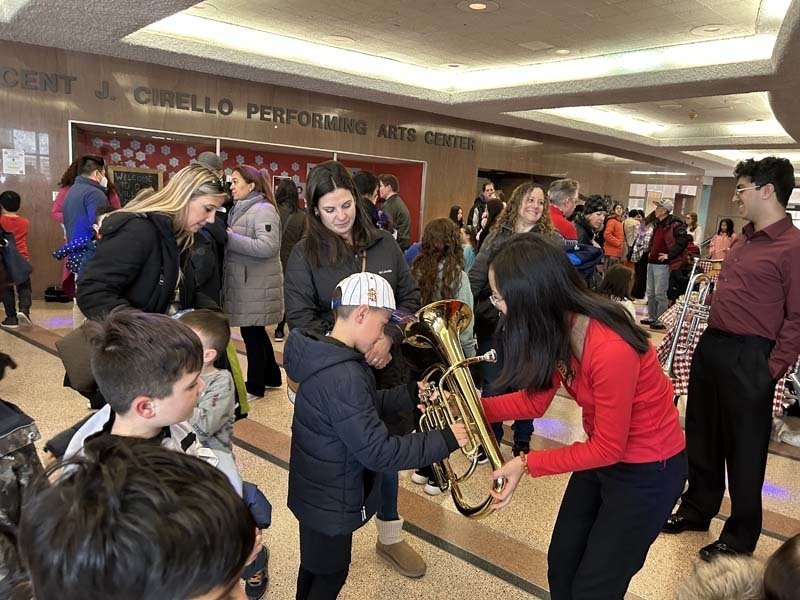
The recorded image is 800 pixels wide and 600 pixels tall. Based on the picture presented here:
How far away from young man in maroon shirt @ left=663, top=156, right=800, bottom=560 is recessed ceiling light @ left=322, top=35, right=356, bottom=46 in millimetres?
5785

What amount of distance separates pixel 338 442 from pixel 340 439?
1 centimetres

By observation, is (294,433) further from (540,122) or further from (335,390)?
(540,122)

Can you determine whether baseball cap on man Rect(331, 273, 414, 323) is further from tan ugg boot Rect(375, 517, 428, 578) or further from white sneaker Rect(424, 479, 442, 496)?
white sneaker Rect(424, 479, 442, 496)

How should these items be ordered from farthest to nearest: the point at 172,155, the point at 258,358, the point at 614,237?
the point at 614,237
the point at 172,155
the point at 258,358

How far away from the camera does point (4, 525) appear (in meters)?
1.06

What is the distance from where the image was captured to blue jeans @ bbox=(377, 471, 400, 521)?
2275 millimetres

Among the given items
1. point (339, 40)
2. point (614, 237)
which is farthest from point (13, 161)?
point (614, 237)

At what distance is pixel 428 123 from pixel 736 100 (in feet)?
16.7

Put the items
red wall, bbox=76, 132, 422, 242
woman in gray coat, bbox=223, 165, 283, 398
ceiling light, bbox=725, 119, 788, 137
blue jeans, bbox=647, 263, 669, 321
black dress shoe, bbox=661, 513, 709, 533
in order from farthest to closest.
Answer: ceiling light, bbox=725, 119, 788, 137 < blue jeans, bbox=647, 263, 669, 321 < red wall, bbox=76, 132, 422, 242 < woman in gray coat, bbox=223, 165, 283, 398 < black dress shoe, bbox=661, 513, 709, 533

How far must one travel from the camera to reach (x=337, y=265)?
2.34 metres

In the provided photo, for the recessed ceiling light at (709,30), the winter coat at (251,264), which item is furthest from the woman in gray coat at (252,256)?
the recessed ceiling light at (709,30)

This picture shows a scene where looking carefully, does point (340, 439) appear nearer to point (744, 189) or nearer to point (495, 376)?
point (495, 376)

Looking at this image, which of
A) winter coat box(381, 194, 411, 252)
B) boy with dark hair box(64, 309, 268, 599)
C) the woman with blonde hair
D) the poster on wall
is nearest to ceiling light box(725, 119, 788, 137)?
winter coat box(381, 194, 411, 252)

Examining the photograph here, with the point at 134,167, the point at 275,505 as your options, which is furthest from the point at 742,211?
the point at 134,167
